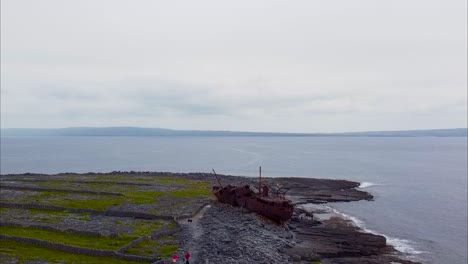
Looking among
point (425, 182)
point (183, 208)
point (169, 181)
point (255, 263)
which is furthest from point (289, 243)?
point (425, 182)

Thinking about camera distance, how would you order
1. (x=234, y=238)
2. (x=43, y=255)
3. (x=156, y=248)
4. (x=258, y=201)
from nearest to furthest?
(x=43, y=255), (x=156, y=248), (x=234, y=238), (x=258, y=201)

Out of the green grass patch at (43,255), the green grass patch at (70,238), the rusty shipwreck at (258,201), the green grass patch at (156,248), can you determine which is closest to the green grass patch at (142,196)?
the rusty shipwreck at (258,201)

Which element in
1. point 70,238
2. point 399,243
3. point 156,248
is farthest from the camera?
point 399,243

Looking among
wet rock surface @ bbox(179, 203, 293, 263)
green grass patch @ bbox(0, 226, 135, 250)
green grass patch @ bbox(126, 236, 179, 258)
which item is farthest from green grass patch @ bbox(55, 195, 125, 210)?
green grass patch @ bbox(126, 236, 179, 258)

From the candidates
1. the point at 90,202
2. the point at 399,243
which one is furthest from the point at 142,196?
the point at 399,243

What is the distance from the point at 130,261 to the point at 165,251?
3.42 meters

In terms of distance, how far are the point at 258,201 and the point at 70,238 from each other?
23.8 meters

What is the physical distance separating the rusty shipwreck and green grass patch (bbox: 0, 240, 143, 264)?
23140 millimetres

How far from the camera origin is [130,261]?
33781 mm

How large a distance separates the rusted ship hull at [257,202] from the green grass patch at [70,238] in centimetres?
1939

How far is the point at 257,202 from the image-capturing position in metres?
54.9

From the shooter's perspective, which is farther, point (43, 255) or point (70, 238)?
point (70, 238)

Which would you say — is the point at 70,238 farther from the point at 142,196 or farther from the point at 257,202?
the point at 257,202

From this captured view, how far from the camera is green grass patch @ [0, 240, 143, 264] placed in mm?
33312
